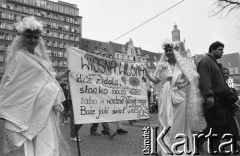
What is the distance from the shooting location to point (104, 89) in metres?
5.22

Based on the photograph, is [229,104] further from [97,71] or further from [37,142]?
[37,142]

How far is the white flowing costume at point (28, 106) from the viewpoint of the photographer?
10.2 ft

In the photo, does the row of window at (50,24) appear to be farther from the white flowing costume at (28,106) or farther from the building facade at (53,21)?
the white flowing costume at (28,106)

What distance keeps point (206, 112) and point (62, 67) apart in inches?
3104

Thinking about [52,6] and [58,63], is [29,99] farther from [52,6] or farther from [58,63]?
[52,6]

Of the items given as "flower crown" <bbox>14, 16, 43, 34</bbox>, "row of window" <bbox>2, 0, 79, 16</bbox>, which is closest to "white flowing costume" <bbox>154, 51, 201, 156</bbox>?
"flower crown" <bbox>14, 16, 43, 34</bbox>

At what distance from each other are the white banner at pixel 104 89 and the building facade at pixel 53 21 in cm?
6981

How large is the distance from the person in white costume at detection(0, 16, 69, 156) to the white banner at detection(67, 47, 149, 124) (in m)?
1.18

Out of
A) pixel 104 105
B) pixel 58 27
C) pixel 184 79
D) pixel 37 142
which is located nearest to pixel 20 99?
pixel 37 142

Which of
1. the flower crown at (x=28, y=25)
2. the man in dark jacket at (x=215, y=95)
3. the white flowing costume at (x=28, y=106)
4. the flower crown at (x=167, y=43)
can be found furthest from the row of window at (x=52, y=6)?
the white flowing costume at (x=28, y=106)

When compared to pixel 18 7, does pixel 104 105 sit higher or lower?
lower

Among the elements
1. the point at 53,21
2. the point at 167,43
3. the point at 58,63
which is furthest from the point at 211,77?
the point at 53,21

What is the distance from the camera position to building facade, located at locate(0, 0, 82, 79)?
73438 mm

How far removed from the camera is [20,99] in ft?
10.5
